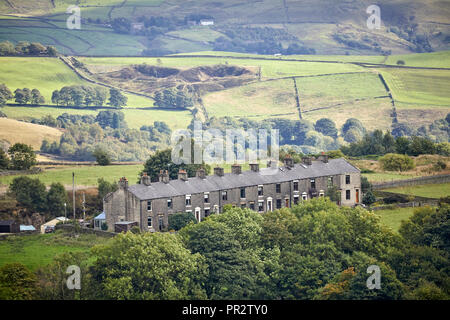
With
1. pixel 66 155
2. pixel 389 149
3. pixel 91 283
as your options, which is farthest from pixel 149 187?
pixel 66 155

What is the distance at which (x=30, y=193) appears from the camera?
104 meters

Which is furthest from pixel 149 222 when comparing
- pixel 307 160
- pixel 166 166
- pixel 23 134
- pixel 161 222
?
pixel 23 134

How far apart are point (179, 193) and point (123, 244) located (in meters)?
19.1

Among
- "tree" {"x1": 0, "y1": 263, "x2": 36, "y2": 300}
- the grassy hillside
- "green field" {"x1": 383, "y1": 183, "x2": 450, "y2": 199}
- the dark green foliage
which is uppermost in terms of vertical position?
the grassy hillside

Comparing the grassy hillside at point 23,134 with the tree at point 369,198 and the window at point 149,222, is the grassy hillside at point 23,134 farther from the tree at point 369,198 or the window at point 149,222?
the window at point 149,222

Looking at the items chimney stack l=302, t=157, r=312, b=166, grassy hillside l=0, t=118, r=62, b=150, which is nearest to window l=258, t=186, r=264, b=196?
chimney stack l=302, t=157, r=312, b=166

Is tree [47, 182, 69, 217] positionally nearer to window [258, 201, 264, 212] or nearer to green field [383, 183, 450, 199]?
window [258, 201, 264, 212]

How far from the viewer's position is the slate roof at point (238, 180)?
8931cm

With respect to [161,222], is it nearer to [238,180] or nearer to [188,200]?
[188,200]

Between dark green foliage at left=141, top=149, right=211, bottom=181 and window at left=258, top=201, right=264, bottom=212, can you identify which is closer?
window at left=258, top=201, right=264, bottom=212

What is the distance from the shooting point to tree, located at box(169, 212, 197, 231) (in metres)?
86.8

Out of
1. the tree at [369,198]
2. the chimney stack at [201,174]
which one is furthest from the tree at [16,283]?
the tree at [369,198]

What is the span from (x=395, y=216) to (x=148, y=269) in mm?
35463

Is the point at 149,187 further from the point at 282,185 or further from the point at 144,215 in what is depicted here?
the point at 282,185
